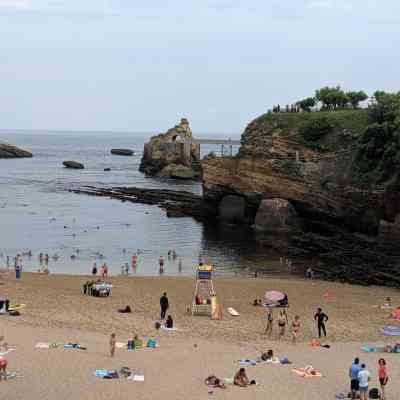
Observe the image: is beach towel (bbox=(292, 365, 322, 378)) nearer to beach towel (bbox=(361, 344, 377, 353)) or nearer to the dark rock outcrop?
beach towel (bbox=(361, 344, 377, 353))

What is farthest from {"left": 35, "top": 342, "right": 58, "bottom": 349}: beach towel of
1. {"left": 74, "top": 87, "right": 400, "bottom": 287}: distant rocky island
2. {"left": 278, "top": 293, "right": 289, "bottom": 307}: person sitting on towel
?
{"left": 74, "top": 87, "right": 400, "bottom": 287}: distant rocky island

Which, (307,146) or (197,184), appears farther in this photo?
(197,184)

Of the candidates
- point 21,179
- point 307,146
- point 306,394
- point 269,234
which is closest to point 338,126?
point 307,146

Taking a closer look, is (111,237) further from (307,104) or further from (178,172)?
(178,172)

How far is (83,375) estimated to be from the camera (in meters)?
17.3

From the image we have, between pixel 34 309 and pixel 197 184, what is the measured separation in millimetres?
63128

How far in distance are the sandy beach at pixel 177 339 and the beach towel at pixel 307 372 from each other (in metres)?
0.22

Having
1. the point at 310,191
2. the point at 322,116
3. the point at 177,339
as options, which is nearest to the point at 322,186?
the point at 310,191

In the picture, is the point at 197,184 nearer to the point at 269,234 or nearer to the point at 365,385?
the point at 269,234

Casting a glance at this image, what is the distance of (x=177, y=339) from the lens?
21.9 meters

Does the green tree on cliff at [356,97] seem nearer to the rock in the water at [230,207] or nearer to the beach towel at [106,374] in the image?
the rock in the water at [230,207]

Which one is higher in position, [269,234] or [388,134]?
[388,134]

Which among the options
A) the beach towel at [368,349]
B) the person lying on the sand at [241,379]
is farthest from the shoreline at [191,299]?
the person lying on the sand at [241,379]

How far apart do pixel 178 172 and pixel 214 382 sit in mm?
79112
